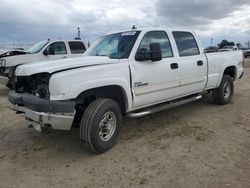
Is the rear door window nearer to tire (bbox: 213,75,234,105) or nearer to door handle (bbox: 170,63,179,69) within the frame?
tire (bbox: 213,75,234,105)


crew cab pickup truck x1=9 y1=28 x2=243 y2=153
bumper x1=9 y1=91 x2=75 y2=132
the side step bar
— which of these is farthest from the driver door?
bumper x1=9 y1=91 x2=75 y2=132

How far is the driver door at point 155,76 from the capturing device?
5320mm

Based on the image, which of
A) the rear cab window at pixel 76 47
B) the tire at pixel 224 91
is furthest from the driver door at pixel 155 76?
the rear cab window at pixel 76 47

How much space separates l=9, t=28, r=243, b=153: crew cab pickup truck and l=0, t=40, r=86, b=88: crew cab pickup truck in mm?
5559

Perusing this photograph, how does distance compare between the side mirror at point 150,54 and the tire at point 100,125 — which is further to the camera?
the side mirror at point 150,54

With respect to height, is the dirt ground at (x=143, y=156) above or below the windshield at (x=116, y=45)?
below

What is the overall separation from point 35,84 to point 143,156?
1.99 metres

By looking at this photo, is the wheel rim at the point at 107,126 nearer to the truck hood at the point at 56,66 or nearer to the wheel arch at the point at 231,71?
the truck hood at the point at 56,66

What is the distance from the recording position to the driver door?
532 centimetres

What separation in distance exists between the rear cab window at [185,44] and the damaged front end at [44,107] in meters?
2.98

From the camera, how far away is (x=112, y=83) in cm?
482

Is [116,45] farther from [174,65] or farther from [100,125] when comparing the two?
[100,125]

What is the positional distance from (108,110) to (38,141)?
1.63 metres

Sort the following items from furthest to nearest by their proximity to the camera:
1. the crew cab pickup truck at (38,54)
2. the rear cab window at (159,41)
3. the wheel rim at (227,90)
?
the crew cab pickup truck at (38,54) < the wheel rim at (227,90) < the rear cab window at (159,41)
